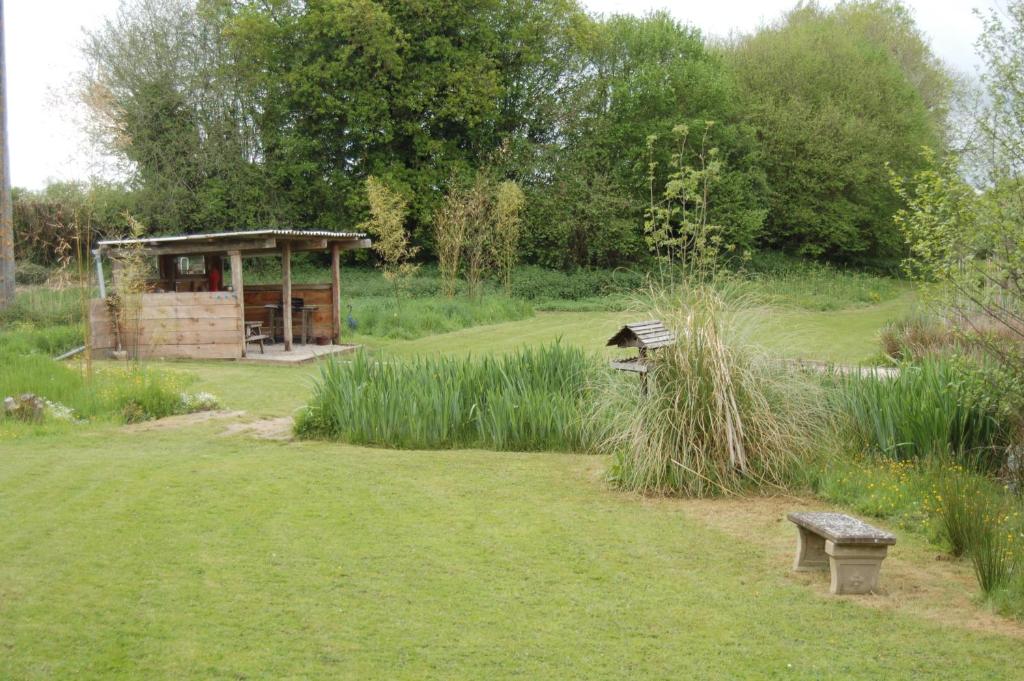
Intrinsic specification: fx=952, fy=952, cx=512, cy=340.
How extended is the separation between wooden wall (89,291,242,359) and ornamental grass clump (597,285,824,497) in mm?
9036

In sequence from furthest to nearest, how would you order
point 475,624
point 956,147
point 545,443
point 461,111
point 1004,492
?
point 461,111 < point 545,443 < point 956,147 < point 1004,492 < point 475,624

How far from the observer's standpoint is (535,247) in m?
29.3

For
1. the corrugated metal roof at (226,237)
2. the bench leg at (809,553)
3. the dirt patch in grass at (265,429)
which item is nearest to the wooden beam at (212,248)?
the corrugated metal roof at (226,237)

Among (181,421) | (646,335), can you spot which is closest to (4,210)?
(181,421)

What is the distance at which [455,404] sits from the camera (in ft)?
25.2

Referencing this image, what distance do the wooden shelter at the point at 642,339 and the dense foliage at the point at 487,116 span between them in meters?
19.9

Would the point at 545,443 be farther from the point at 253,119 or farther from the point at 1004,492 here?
the point at 253,119

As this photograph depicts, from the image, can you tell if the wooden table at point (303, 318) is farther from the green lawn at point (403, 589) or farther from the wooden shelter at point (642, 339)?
the wooden shelter at point (642, 339)

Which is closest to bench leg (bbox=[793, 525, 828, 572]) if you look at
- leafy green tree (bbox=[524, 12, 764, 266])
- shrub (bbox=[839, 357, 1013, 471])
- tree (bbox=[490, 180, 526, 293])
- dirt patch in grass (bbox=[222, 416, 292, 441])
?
shrub (bbox=[839, 357, 1013, 471])

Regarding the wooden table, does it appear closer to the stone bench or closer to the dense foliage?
the dense foliage

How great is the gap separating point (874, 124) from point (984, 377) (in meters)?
27.1

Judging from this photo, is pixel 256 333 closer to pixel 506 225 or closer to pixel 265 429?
pixel 265 429

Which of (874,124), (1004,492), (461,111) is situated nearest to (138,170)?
(461,111)

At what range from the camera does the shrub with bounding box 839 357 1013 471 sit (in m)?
6.61
